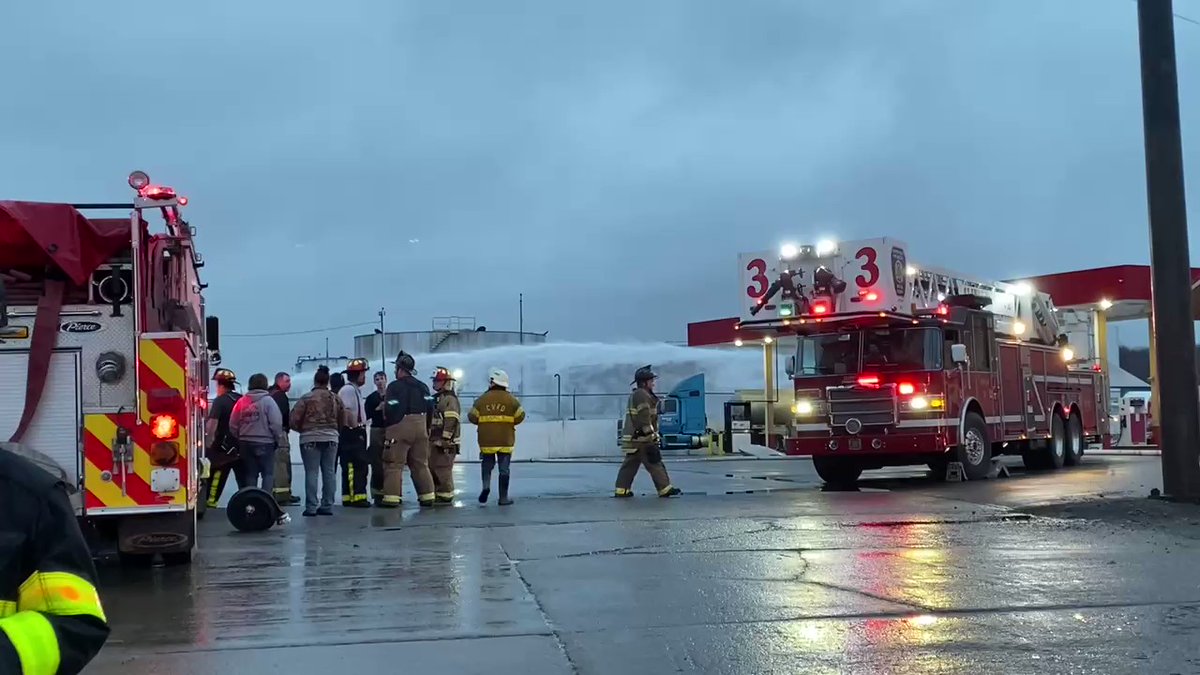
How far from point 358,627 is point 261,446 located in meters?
6.17

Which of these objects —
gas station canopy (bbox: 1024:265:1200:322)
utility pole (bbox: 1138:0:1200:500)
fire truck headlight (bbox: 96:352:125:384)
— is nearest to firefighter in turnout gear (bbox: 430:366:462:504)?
fire truck headlight (bbox: 96:352:125:384)

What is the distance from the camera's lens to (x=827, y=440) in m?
15.7

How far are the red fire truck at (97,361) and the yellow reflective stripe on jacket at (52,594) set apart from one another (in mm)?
5857

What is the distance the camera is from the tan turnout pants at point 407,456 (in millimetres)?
12750

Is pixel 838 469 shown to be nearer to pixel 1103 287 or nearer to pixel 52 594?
pixel 1103 287

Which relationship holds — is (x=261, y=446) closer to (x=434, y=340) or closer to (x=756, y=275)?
(x=756, y=275)

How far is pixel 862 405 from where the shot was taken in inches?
610

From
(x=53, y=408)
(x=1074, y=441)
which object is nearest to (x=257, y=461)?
(x=53, y=408)

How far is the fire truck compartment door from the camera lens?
7375 mm

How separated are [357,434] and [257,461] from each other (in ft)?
4.66

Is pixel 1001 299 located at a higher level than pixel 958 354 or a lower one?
higher

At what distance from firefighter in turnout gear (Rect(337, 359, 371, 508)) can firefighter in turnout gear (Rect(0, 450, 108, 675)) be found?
11042 mm

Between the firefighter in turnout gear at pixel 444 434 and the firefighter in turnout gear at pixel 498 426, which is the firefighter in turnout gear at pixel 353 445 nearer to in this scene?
the firefighter in turnout gear at pixel 444 434

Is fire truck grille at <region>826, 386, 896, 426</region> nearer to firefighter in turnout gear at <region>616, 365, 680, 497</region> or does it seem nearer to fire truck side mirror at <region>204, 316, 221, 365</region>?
firefighter in turnout gear at <region>616, 365, 680, 497</region>
